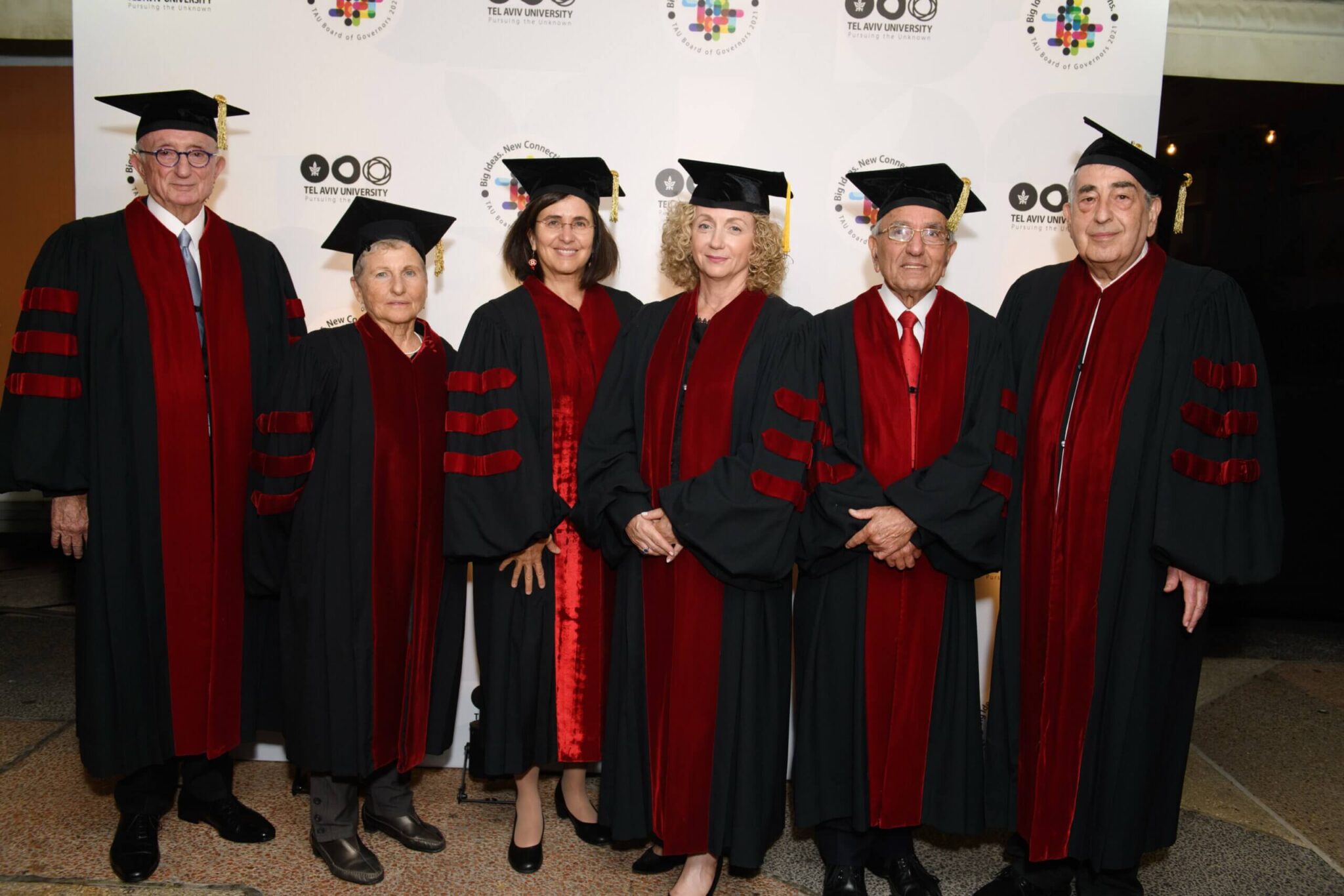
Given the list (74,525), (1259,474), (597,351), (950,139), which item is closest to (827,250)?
(950,139)

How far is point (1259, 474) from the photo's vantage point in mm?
2639

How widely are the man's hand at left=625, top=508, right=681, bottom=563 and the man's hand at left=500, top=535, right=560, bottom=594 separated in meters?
0.37

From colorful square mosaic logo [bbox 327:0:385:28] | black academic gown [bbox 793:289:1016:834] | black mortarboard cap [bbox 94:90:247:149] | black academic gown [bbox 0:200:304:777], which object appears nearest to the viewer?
black academic gown [bbox 793:289:1016:834]

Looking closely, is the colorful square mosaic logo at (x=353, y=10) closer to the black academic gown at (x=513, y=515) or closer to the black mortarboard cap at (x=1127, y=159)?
the black academic gown at (x=513, y=515)

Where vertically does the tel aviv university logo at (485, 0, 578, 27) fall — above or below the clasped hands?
above

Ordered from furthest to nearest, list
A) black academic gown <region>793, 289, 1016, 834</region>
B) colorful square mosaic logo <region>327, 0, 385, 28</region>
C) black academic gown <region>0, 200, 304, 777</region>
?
colorful square mosaic logo <region>327, 0, 385, 28</region>
black academic gown <region>0, 200, 304, 777</region>
black academic gown <region>793, 289, 1016, 834</region>

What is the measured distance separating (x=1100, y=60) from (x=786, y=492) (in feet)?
7.35

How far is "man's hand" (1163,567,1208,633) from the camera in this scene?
2.65 meters

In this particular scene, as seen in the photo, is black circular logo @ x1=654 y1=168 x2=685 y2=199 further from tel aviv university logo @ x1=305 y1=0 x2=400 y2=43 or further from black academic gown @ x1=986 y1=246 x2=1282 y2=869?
black academic gown @ x1=986 y1=246 x2=1282 y2=869

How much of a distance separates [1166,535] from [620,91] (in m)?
2.40

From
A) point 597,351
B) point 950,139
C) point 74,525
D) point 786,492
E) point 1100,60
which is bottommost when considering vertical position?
point 74,525

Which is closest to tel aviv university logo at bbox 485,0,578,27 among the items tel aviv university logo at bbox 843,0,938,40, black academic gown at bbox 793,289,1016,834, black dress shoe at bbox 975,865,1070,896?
tel aviv university logo at bbox 843,0,938,40

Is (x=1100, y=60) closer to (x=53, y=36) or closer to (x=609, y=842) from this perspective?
(x=609, y=842)

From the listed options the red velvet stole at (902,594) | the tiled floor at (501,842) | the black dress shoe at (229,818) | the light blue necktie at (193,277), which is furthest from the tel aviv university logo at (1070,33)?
the black dress shoe at (229,818)
